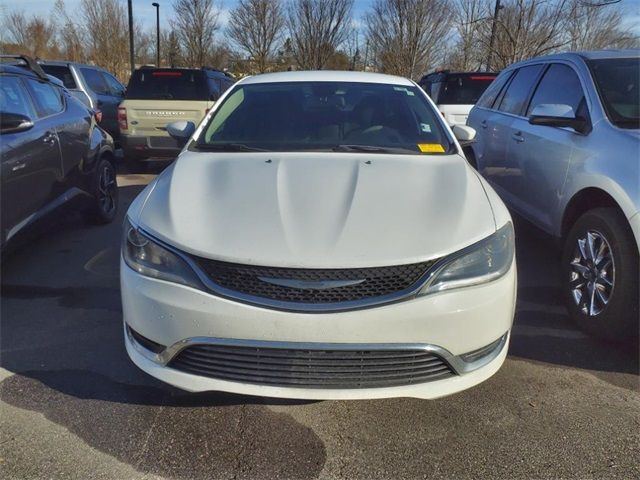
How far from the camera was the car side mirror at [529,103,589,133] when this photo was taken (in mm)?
3619

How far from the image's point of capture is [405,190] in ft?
8.74

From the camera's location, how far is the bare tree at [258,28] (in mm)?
28172

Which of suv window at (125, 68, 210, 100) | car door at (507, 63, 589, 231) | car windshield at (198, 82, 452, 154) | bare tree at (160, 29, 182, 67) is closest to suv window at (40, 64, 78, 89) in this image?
suv window at (125, 68, 210, 100)

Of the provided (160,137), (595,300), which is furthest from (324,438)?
(160,137)

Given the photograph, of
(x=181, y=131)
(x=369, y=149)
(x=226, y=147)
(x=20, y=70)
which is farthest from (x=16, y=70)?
(x=369, y=149)

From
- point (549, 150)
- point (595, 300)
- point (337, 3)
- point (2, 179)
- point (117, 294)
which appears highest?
point (337, 3)

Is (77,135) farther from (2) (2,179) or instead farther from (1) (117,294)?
(1) (117,294)

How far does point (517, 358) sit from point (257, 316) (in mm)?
1757

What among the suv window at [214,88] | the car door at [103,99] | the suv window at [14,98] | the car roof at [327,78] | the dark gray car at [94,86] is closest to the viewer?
the car roof at [327,78]

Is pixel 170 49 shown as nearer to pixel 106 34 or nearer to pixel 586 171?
pixel 106 34

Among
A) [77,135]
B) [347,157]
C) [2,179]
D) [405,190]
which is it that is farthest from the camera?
[77,135]

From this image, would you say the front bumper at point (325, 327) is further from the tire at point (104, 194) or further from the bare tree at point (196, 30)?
the bare tree at point (196, 30)

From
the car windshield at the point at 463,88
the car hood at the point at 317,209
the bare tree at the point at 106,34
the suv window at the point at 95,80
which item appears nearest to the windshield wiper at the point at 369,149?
the car hood at the point at 317,209

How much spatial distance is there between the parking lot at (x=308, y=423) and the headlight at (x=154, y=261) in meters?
0.73
